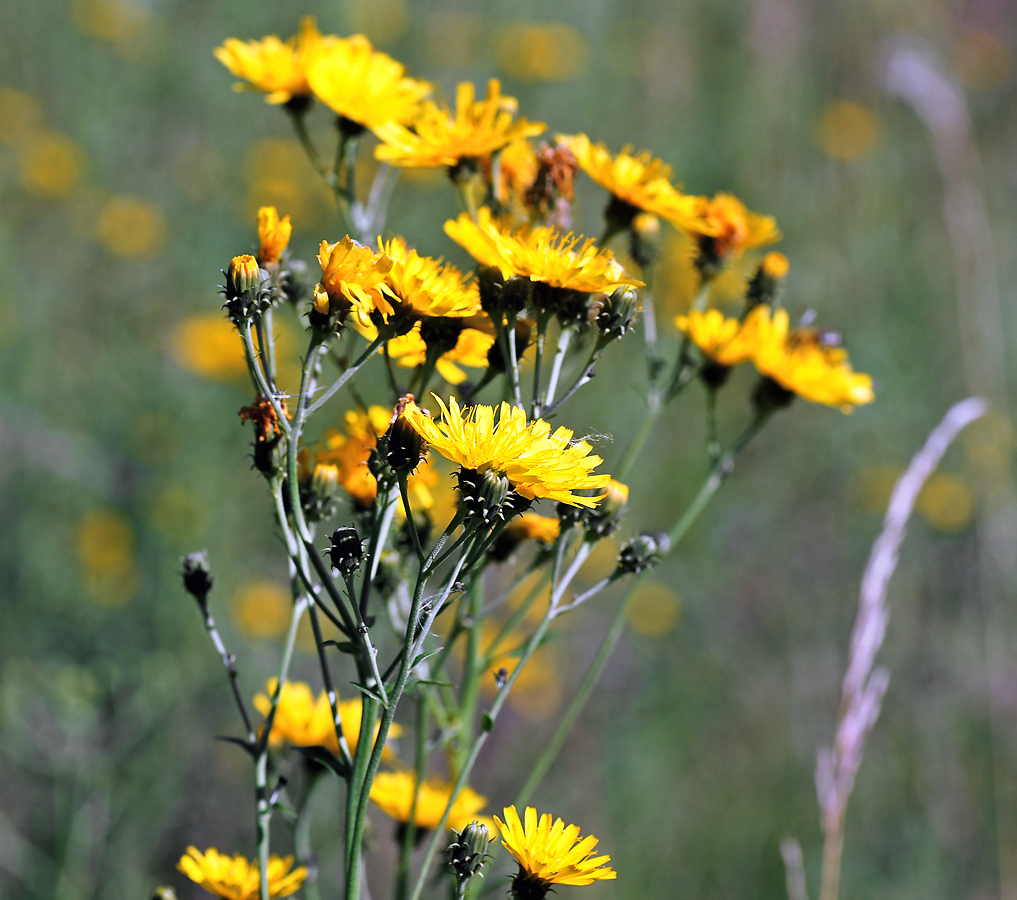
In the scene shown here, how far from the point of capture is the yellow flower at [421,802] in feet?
6.36

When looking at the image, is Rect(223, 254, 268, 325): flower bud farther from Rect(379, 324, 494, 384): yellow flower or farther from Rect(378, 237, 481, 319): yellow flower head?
Rect(379, 324, 494, 384): yellow flower

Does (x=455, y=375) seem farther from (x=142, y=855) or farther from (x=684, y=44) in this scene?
(x=684, y=44)

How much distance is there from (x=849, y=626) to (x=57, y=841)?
168 inches

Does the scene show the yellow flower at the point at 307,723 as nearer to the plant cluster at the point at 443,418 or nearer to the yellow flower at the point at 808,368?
the plant cluster at the point at 443,418

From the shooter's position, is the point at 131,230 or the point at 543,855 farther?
the point at 131,230

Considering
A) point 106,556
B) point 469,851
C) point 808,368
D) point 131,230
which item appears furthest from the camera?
point 131,230

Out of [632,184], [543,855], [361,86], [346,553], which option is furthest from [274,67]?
[543,855]

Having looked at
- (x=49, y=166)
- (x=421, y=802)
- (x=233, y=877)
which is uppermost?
(x=49, y=166)

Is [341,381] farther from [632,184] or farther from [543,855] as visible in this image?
[632,184]

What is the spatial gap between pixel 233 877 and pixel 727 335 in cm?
169

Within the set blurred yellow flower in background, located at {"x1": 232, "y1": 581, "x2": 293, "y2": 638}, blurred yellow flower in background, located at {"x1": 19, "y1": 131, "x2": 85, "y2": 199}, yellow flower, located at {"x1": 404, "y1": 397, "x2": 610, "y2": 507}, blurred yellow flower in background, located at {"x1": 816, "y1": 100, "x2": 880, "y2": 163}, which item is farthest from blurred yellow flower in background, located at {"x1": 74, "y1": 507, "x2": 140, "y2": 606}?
blurred yellow flower in background, located at {"x1": 816, "y1": 100, "x2": 880, "y2": 163}

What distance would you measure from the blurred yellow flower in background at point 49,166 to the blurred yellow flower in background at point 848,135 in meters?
6.68

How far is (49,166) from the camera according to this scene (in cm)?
748

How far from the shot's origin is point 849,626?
5.44 m
